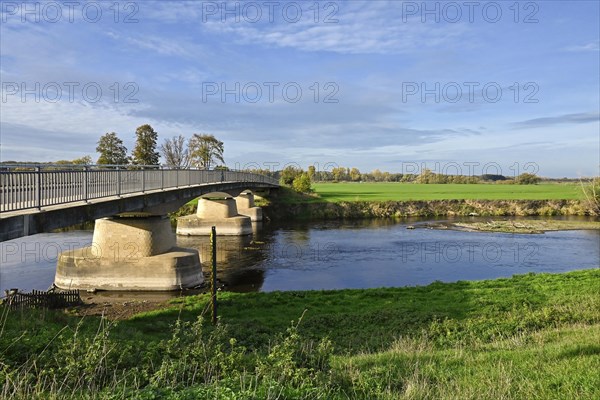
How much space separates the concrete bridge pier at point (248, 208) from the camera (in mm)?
71812

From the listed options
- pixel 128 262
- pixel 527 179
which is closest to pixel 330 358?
pixel 128 262

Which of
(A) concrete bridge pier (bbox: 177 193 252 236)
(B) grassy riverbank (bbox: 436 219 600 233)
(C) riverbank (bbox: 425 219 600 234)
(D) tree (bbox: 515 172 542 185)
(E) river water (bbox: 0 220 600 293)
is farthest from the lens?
(D) tree (bbox: 515 172 542 185)

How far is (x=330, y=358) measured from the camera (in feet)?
29.5

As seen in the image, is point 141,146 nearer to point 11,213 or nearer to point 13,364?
point 11,213

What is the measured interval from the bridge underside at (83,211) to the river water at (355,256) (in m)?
6.57

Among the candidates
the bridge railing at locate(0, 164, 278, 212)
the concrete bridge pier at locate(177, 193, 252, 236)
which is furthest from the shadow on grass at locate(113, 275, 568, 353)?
the concrete bridge pier at locate(177, 193, 252, 236)

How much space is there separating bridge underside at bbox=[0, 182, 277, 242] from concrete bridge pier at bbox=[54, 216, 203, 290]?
1.71m

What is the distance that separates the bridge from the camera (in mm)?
14750

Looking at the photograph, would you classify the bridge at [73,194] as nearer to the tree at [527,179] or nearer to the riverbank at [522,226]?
the riverbank at [522,226]

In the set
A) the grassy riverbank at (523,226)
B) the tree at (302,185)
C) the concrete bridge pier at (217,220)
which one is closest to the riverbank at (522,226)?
the grassy riverbank at (523,226)

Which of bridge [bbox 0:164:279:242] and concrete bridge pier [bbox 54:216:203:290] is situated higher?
bridge [bbox 0:164:279:242]

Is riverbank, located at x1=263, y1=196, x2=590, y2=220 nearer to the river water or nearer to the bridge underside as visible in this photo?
the river water

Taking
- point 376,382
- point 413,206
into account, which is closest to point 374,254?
point 376,382

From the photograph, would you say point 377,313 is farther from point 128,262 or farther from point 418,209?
point 418,209
